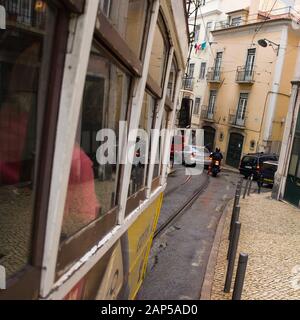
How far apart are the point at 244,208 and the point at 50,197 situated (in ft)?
36.5

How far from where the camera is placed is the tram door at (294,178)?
13.7 metres

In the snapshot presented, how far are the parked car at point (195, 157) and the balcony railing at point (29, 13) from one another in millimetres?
20884

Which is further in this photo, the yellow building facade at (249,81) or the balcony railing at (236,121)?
the balcony railing at (236,121)

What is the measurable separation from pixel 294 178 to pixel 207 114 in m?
18.3

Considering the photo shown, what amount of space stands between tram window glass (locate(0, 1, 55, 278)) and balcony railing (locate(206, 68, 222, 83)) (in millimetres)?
30243

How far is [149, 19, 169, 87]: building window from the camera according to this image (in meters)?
2.75

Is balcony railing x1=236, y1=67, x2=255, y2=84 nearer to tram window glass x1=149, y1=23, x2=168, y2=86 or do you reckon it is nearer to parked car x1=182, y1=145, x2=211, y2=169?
parked car x1=182, y1=145, x2=211, y2=169

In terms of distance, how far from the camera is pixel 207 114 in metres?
31.9

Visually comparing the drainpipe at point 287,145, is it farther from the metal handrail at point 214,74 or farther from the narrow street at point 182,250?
the metal handrail at point 214,74

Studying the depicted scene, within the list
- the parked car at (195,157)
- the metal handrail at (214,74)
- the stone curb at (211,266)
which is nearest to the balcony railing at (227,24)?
the metal handrail at (214,74)

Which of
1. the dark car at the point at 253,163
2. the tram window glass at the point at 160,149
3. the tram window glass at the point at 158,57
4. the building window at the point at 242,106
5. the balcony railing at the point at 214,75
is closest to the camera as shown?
the tram window glass at the point at 158,57

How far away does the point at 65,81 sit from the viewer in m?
1.44

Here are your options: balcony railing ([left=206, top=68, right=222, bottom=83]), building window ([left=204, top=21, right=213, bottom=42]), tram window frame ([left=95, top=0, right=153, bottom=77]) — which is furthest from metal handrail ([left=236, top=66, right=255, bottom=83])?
tram window frame ([left=95, top=0, right=153, bottom=77])

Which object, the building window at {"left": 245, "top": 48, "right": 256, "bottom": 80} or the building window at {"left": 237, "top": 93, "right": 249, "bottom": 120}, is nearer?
the building window at {"left": 245, "top": 48, "right": 256, "bottom": 80}
